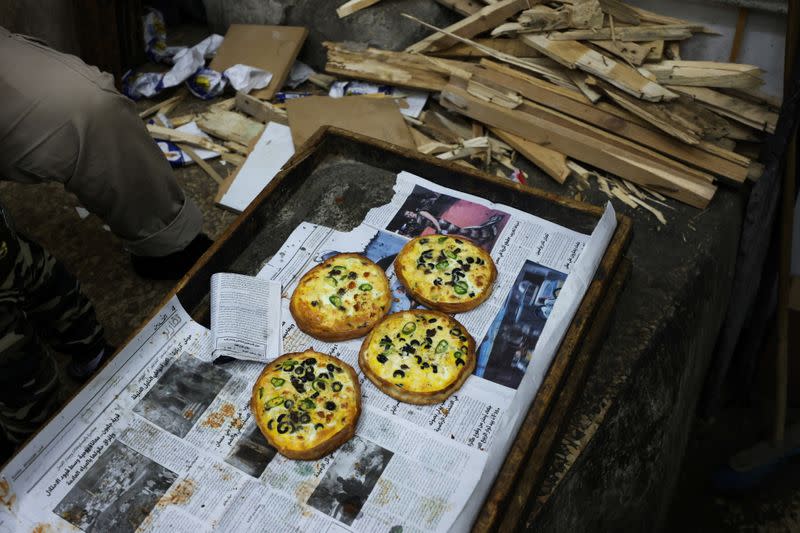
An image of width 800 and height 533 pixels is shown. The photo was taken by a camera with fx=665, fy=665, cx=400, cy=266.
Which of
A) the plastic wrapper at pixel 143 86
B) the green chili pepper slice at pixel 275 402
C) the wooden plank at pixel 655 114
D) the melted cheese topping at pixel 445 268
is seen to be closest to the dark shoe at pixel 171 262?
the melted cheese topping at pixel 445 268

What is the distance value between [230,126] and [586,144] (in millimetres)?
1544

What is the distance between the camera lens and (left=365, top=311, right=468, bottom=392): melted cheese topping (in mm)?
1502

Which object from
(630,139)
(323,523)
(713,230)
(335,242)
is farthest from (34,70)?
(713,230)

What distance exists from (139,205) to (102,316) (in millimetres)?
449

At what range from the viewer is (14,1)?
290 centimetres

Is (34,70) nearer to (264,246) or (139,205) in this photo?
(139,205)

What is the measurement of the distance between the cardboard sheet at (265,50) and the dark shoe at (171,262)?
3.28 ft

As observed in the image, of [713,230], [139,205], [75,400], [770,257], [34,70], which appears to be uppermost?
[34,70]

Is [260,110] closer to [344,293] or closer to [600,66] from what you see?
[600,66]

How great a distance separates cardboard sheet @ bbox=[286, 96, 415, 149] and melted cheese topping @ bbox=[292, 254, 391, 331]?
111cm

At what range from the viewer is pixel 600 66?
8.18 feet

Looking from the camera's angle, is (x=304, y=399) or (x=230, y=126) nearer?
(x=304, y=399)

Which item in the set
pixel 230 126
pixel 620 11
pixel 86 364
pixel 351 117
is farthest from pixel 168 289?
pixel 620 11

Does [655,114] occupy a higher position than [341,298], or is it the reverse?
[341,298]
